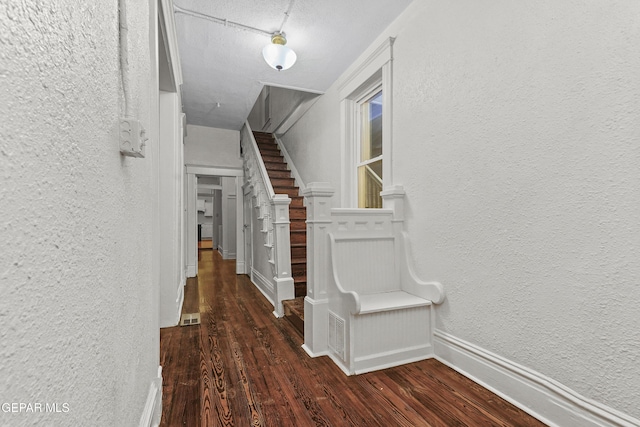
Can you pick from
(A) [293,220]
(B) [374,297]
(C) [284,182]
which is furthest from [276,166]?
(B) [374,297]

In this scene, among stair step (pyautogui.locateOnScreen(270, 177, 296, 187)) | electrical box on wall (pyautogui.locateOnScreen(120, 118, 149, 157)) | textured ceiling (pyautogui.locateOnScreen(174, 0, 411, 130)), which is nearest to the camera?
electrical box on wall (pyautogui.locateOnScreen(120, 118, 149, 157))

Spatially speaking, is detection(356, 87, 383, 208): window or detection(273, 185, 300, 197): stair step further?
detection(273, 185, 300, 197): stair step

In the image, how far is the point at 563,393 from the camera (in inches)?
53.7

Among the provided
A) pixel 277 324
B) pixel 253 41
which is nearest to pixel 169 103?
pixel 253 41

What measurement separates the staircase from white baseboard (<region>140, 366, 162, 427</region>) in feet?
4.19

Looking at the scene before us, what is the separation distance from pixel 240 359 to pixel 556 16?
2595 mm

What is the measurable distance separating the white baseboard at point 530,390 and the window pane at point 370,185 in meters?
1.46

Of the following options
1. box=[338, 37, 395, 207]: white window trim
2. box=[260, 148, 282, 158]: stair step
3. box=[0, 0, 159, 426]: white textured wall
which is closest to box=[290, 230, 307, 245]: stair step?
box=[338, 37, 395, 207]: white window trim

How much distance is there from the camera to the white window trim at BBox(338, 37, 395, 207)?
2590mm

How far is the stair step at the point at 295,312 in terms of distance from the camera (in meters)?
2.59

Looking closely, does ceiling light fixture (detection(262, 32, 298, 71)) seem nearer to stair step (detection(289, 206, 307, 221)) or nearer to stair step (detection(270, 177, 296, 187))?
stair step (detection(289, 206, 307, 221))

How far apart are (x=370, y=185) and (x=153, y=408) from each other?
8.12ft

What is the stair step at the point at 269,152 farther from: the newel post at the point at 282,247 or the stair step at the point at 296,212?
the newel post at the point at 282,247

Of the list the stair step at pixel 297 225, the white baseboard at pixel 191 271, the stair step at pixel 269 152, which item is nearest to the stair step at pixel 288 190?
the stair step at pixel 297 225
